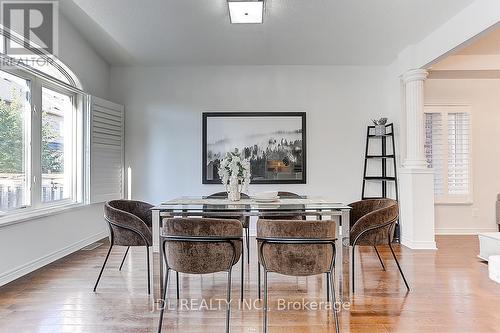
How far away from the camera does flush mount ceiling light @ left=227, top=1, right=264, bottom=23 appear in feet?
10.8

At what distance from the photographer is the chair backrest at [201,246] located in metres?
2.16

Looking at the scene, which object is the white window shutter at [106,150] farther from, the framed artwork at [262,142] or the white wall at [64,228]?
the framed artwork at [262,142]

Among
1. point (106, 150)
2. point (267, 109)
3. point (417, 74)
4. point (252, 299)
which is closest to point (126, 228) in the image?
point (252, 299)

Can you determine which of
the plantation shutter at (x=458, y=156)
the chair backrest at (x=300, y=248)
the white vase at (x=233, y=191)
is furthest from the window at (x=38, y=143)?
the plantation shutter at (x=458, y=156)

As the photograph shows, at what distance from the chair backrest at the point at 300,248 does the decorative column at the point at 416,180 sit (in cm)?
293

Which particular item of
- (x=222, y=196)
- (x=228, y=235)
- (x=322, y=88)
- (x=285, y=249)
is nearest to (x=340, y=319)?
(x=285, y=249)

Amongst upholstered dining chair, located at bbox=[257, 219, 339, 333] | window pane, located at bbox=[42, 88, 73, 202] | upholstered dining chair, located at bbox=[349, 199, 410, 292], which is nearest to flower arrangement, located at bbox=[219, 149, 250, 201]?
upholstered dining chair, located at bbox=[257, 219, 339, 333]

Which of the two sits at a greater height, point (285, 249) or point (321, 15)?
point (321, 15)

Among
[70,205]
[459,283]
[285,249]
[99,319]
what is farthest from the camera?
[70,205]

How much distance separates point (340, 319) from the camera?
2387 mm

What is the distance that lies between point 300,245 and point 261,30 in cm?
300

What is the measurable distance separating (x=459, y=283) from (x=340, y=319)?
154cm

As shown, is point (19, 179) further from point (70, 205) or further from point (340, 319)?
point (340, 319)

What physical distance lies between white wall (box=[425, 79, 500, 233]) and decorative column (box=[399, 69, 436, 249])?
100cm
